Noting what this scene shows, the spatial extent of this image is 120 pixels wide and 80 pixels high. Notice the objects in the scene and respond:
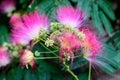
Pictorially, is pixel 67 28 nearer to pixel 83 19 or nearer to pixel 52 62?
pixel 83 19

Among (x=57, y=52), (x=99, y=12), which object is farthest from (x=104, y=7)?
(x=57, y=52)

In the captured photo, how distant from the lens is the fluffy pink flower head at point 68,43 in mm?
1173

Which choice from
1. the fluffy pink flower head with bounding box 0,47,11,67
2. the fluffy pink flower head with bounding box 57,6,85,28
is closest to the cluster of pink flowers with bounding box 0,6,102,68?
the fluffy pink flower head with bounding box 57,6,85,28

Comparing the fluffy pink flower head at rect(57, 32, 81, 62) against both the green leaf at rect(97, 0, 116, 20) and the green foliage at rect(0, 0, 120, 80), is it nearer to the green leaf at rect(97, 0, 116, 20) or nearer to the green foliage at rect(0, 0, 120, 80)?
the green foliage at rect(0, 0, 120, 80)

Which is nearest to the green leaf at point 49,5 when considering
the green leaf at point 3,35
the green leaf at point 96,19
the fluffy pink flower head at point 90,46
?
the green leaf at point 96,19

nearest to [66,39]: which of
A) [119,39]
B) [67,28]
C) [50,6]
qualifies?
[67,28]

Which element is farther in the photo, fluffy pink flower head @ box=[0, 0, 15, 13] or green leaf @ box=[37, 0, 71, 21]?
fluffy pink flower head @ box=[0, 0, 15, 13]

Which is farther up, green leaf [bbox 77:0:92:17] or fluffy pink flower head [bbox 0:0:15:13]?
fluffy pink flower head [bbox 0:0:15:13]

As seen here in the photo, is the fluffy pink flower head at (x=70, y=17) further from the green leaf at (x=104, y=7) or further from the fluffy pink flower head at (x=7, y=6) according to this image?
the fluffy pink flower head at (x=7, y=6)

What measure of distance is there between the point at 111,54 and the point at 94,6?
12.1 inches

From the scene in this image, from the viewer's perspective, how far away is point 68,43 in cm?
118

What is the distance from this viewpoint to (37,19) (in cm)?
126

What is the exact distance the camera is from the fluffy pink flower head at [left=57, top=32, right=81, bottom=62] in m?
1.17

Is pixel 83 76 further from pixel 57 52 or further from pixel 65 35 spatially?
pixel 65 35
